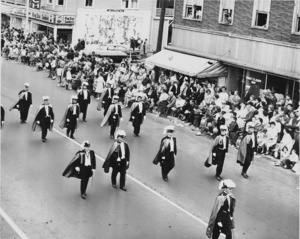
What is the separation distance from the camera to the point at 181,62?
2980cm

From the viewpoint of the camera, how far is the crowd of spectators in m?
19.6

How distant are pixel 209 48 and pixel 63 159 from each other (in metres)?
13.9

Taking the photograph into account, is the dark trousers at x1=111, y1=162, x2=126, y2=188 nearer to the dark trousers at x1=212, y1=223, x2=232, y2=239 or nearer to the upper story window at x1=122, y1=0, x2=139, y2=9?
the dark trousers at x1=212, y1=223, x2=232, y2=239

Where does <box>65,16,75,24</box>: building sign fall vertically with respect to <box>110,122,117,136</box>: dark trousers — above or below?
above

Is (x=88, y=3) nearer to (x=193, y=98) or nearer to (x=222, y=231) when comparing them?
(x=193, y=98)

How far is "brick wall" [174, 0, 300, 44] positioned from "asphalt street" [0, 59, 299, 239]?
6.65m

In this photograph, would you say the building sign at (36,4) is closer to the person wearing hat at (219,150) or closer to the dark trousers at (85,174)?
the person wearing hat at (219,150)

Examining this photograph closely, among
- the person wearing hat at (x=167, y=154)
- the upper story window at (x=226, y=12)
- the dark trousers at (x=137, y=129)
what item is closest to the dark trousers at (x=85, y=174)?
the person wearing hat at (x=167, y=154)

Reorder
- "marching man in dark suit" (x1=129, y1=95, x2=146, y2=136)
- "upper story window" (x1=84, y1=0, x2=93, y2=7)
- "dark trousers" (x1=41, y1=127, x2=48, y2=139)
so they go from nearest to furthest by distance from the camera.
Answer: "dark trousers" (x1=41, y1=127, x2=48, y2=139), "marching man in dark suit" (x1=129, y1=95, x2=146, y2=136), "upper story window" (x1=84, y1=0, x2=93, y2=7)

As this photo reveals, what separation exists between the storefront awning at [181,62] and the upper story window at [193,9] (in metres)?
2.02

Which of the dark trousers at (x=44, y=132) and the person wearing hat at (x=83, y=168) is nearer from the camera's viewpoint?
the person wearing hat at (x=83, y=168)

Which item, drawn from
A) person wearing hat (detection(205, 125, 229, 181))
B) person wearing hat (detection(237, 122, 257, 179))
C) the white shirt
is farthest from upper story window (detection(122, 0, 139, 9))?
the white shirt

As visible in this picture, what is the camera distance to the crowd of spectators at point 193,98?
1961 centimetres

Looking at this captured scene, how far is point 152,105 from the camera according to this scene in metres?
25.5
